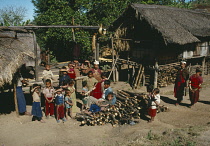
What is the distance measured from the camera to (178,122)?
26.2 ft

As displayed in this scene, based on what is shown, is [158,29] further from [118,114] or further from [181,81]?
[118,114]

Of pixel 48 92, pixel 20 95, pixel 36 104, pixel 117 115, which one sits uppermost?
pixel 48 92

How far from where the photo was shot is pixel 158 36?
1336cm

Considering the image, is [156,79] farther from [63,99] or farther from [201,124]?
[63,99]

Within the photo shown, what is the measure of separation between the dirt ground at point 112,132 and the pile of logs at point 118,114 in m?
0.24

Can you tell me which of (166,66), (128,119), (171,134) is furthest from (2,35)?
(166,66)

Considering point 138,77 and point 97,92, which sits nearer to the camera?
point 97,92

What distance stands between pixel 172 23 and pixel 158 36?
5.70 feet

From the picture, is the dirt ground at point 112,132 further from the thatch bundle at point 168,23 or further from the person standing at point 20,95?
the thatch bundle at point 168,23

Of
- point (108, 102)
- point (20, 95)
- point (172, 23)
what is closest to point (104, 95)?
point (108, 102)

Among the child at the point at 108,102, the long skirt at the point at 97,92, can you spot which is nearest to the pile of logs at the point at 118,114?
the child at the point at 108,102

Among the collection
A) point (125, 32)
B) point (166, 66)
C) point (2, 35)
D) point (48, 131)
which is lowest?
point (48, 131)

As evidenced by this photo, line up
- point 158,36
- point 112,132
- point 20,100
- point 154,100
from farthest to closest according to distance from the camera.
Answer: point 158,36, point 20,100, point 154,100, point 112,132

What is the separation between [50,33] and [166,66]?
37.7 feet
